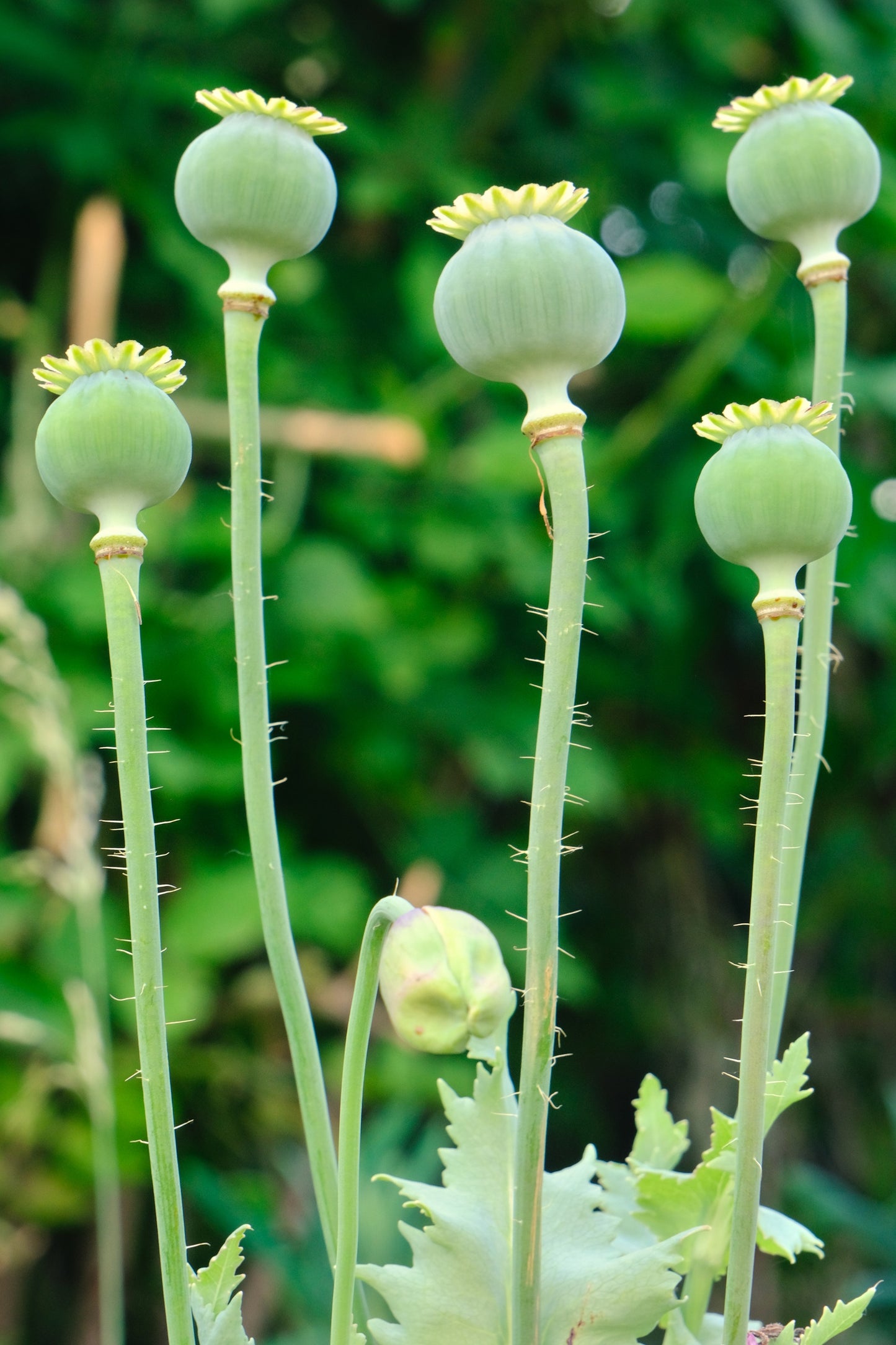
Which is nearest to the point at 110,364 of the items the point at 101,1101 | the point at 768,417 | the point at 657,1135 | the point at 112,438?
the point at 112,438

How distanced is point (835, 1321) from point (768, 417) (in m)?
0.17

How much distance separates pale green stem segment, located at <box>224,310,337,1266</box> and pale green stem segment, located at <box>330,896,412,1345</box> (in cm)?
2

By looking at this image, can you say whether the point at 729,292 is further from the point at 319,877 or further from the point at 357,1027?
the point at 357,1027

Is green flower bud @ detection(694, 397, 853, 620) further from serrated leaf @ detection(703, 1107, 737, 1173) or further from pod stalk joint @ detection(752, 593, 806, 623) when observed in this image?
serrated leaf @ detection(703, 1107, 737, 1173)

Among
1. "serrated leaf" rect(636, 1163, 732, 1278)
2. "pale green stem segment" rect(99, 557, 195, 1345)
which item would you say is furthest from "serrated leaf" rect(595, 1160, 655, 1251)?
"pale green stem segment" rect(99, 557, 195, 1345)

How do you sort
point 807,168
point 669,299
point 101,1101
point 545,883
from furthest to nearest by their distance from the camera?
1. point 669,299
2. point 101,1101
3. point 807,168
4. point 545,883

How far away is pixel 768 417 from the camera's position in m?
0.25

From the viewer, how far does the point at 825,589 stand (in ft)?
1.04

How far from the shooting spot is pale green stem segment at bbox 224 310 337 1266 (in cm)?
27

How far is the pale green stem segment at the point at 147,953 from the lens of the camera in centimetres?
23

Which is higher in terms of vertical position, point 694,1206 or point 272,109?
point 272,109

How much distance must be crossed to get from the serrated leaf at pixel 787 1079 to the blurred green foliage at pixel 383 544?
71cm

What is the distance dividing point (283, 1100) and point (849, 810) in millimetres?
722

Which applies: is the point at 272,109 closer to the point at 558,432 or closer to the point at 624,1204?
the point at 558,432
